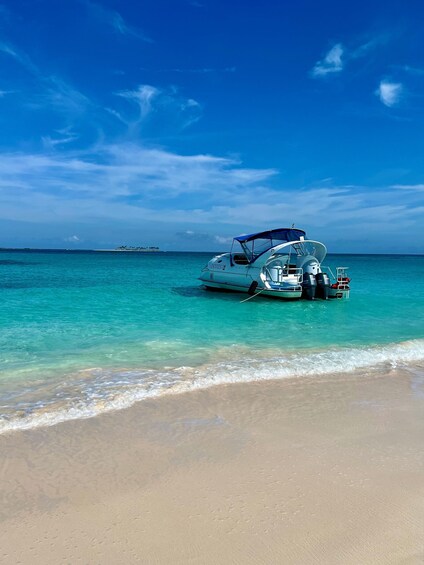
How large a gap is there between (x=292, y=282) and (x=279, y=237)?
261 cm

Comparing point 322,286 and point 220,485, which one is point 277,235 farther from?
point 220,485

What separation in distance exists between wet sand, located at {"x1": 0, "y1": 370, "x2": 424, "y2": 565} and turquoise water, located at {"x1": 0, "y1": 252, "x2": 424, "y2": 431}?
3.74ft

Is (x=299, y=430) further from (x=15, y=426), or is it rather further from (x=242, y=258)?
(x=242, y=258)

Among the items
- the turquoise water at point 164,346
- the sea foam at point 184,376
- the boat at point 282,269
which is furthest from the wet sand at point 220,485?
the boat at point 282,269

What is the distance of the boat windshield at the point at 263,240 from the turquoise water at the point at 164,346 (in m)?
3.24

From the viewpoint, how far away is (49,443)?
4.95 m

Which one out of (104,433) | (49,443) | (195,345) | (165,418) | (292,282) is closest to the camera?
(49,443)

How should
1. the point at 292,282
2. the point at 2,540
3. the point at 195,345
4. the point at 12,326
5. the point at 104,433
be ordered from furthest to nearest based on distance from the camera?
the point at 292,282 → the point at 12,326 → the point at 195,345 → the point at 104,433 → the point at 2,540

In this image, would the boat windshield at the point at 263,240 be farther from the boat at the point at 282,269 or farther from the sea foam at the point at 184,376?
the sea foam at the point at 184,376

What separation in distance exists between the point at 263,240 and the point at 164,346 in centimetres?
1281

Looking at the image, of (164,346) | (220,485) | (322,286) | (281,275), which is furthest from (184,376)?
(322,286)

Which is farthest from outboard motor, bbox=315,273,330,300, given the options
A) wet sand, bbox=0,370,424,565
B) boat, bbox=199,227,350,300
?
wet sand, bbox=0,370,424,565

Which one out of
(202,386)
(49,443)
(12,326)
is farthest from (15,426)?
(12,326)

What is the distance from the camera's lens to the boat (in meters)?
21.2
